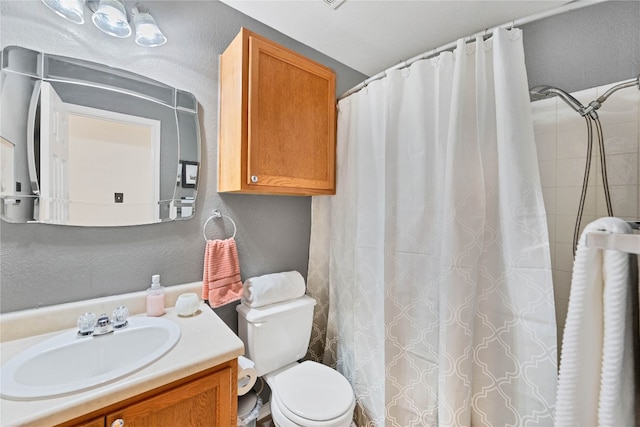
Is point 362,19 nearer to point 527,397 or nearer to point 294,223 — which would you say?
point 294,223

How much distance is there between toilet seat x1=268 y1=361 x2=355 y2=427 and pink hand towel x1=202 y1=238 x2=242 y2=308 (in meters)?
0.51

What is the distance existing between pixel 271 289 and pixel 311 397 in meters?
0.55

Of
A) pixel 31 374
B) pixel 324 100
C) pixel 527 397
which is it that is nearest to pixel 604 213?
pixel 527 397

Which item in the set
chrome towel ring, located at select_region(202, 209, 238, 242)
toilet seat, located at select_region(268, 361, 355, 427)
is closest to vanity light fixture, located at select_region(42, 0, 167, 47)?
chrome towel ring, located at select_region(202, 209, 238, 242)

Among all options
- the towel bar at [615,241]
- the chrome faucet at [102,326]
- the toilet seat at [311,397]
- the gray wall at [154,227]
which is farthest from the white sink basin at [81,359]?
the towel bar at [615,241]

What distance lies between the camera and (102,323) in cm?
93

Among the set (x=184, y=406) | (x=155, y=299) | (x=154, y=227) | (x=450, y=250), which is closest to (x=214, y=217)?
(x=154, y=227)

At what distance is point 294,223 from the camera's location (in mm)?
1654

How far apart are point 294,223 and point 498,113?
1.21 metres

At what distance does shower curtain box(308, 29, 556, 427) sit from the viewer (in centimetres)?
94

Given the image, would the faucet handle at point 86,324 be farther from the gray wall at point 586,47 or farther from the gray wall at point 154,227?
the gray wall at point 586,47

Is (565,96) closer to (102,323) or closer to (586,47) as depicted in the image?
(586,47)

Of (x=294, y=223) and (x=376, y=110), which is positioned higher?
(x=376, y=110)

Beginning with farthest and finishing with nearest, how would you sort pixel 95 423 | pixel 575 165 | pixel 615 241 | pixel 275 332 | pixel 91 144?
pixel 275 332 → pixel 575 165 → pixel 91 144 → pixel 95 423 → pixel 615 241
